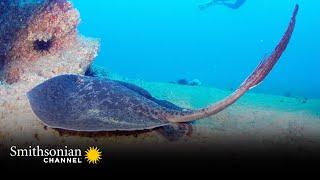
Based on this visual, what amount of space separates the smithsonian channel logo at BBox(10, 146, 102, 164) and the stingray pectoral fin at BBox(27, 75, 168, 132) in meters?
0.26

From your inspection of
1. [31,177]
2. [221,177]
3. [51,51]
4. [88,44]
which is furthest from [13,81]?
[221,177]

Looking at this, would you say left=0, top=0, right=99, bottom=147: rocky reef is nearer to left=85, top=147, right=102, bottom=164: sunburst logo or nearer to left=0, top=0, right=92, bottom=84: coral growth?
left=0, top=0, right=92, bottom=84: coral growth

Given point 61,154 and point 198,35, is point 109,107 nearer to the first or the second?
point 61,154

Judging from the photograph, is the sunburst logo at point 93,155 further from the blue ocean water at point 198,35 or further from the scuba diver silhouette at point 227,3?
the blue ocean water at point 198,35

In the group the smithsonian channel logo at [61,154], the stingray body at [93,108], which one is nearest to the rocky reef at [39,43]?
the stingray body at [93,108]

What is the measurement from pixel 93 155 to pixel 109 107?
1.54ft

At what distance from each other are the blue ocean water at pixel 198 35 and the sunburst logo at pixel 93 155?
47.3 m

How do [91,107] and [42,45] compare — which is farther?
[42,45]

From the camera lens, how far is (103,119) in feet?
9.80

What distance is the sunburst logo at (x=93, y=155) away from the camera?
2.92 m

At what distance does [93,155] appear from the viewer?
2980 mm

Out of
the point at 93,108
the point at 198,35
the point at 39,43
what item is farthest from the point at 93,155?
the point at 198,35

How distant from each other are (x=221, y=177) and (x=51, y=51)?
11.8 feet

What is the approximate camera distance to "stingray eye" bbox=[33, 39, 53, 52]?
5.22 meters
